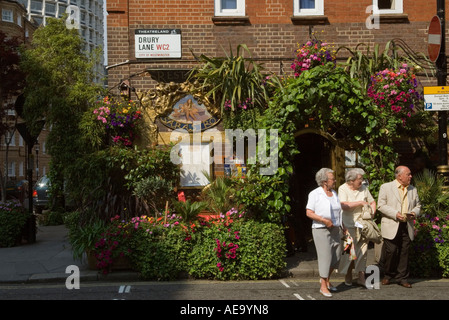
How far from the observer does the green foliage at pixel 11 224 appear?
11.0 m

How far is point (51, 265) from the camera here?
9.08 metres

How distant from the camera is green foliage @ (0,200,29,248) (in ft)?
36.1

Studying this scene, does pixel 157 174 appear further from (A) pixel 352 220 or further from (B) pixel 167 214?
(A) pixel 352 220

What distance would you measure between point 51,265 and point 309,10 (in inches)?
309

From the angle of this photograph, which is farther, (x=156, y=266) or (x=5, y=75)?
(x=5, y=75)

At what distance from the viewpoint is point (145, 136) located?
1108 centimetres

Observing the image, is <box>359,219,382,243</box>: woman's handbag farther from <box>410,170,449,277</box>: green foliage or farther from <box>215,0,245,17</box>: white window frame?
<box>215,0,245,17</box>: white window frame

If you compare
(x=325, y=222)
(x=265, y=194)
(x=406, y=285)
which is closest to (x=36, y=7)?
(x=265, y=194)

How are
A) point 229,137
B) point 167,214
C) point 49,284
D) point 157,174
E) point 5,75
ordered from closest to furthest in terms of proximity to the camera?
point 49,284, point 167,214, point 157,174, point 229,137, point 5,75

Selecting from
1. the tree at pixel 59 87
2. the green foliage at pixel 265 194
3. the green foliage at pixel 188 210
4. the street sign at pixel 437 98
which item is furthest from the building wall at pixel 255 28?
the green foliage at pixel 265 194

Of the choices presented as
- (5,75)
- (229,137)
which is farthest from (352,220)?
(5,75)

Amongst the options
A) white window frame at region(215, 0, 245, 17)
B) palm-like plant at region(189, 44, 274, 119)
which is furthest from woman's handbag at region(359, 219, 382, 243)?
white window frame at region(215, 0, 245, 17)

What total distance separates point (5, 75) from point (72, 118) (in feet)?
23.9

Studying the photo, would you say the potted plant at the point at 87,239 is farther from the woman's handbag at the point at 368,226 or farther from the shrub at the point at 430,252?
the shrub at the point at 430,252
